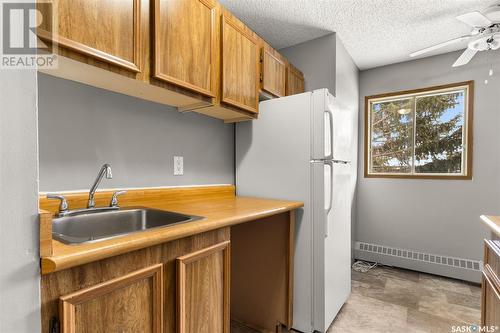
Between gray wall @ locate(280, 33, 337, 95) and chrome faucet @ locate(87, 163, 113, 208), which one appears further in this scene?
gray wall @ locate(280, 33, 337, 95)

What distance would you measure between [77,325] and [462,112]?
377cm

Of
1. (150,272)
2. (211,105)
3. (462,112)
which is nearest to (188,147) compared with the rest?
(211,105)

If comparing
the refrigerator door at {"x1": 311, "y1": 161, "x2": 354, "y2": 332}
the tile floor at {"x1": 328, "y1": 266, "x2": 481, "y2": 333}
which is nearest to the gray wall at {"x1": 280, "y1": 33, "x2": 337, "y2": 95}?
the refrigerator door at {"x1": 311, "y1": 161, "x2": 354, "y2": 332}

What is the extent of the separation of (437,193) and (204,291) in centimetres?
302

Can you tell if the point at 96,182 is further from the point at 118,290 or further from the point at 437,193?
the point at 437,193

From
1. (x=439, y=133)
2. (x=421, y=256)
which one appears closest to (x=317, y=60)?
(x=439, y=133)

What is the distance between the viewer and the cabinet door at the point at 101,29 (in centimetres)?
93

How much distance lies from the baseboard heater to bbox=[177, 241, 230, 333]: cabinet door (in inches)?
105

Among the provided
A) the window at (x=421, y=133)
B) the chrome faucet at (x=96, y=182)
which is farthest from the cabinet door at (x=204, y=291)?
the window at (x=421, y=133)

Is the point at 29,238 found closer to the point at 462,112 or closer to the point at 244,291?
the point at 244,291

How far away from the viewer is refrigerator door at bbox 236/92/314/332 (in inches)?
71.0

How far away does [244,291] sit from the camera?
1.99 metres

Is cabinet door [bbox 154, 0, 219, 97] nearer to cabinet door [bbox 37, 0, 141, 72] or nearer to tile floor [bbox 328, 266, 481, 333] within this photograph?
cabinet door [bbox 37, 0, 141, 72]

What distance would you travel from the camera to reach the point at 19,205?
1.97 feet
